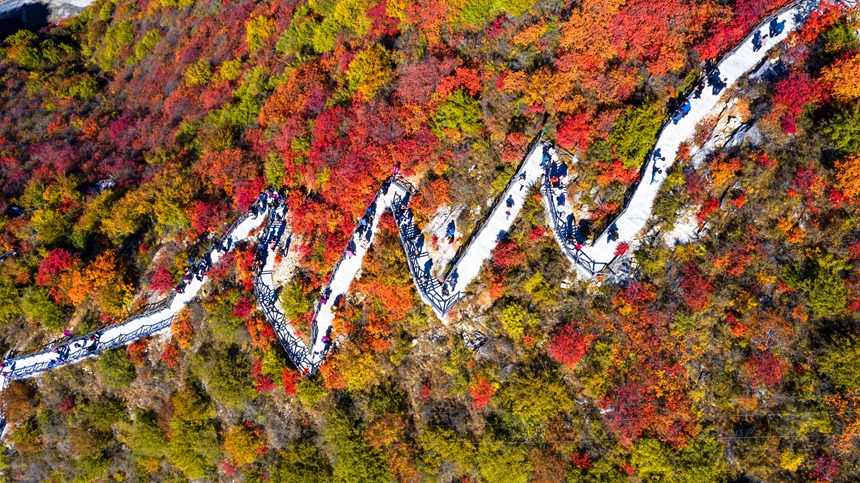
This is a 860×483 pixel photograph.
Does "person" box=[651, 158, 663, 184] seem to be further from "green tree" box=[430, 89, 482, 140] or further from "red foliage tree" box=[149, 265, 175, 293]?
"red foliage tree" box=[149, 265, 175, 293]

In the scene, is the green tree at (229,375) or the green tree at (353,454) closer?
the green tree at (353,454)

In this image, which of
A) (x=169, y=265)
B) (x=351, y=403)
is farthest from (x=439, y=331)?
(x=169, y=265)

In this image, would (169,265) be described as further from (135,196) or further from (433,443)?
(433,443)

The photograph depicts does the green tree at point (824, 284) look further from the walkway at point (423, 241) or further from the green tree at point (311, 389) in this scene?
the green tree at point (311, 389)

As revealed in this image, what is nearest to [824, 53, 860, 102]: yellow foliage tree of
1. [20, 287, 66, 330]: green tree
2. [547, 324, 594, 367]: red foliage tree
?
[547, 324, 594, 367]: red foliage tree

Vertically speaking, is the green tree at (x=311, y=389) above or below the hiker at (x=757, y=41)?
below

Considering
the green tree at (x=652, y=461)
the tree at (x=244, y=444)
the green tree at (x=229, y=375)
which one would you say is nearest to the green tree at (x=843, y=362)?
the green tree at (x=652, y=461)
